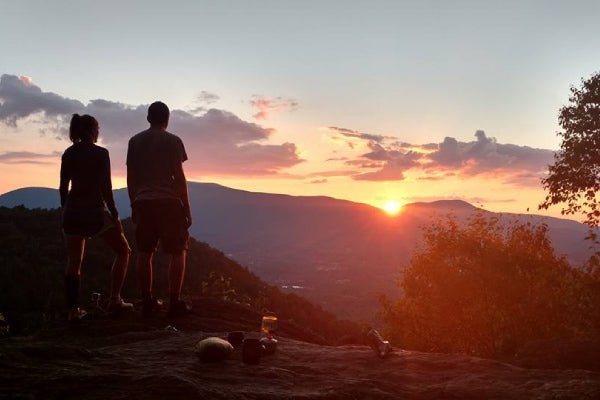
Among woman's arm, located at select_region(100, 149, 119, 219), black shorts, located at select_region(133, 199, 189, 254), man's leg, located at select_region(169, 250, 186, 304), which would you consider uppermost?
woman's arm, located at select_region(100, 149, 119, 219)

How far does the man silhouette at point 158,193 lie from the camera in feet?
24.4

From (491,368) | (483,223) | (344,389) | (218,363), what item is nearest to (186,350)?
(218,363)

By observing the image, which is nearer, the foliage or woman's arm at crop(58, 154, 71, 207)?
woman's arm at crop(58, 154, 71, 207)

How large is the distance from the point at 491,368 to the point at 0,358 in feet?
13.4

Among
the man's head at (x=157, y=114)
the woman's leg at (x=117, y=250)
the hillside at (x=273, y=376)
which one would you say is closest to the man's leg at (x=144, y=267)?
the woman's leg at (x=117, y=250)

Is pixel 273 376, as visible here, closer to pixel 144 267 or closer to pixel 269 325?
pixel 269 325

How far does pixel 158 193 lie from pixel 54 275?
129 ft

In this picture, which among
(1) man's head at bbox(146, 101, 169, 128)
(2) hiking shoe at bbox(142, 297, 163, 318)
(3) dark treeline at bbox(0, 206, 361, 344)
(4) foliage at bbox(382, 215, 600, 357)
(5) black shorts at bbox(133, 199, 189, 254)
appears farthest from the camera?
(3) dark treeline at bbox(0, 206, 361, 344)

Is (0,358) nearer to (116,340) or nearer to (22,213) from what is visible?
(116,340)

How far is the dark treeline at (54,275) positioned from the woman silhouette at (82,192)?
27.0 m

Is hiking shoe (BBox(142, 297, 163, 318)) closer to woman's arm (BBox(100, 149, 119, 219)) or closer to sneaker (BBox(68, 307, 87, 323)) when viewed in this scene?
sneaker (BBox(68, 307, 87, 323))

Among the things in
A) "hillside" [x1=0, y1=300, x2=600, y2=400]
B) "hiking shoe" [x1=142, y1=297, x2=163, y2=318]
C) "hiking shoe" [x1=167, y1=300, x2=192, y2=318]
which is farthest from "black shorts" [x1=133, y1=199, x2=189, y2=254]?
"hillside" [x1=0, y1=300, x2=600, y2=400]

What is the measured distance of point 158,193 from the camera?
7418 millimetres

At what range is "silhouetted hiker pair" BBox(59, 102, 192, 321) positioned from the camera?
7188mm
